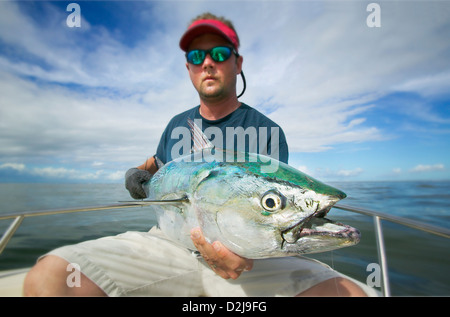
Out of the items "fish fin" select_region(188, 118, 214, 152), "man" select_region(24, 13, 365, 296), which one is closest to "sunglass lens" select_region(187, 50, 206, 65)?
"man" select_region(24, 13, 365, 296)

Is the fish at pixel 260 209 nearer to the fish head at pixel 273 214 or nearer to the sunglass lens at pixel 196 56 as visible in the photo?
the fish head at pixel 273 214

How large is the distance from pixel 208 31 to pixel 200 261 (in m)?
2.11

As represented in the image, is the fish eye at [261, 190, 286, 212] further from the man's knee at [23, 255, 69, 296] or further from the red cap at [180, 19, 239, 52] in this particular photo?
the red cap at [180, 19, 239, 52]

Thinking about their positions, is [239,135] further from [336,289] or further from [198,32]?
[336,289]

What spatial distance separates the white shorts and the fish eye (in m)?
0.83

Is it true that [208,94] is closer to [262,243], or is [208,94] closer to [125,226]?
[262,243]

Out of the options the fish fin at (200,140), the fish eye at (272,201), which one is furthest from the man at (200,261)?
the fish fin at (200,140)

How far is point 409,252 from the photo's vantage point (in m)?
5.28

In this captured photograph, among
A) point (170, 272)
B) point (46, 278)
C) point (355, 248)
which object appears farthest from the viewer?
point (355, 248)

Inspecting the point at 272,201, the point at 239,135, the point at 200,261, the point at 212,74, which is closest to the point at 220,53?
the point at 212,74

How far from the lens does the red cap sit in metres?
2.32

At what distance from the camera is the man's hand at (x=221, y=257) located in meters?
1.20

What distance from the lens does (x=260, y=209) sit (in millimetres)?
1081
